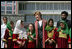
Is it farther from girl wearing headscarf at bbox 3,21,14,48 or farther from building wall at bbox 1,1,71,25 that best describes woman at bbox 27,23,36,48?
building wall at bbox 1,1,71,25

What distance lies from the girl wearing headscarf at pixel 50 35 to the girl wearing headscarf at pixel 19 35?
61 centimetres

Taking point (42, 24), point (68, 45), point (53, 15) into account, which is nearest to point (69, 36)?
point (68, 45)

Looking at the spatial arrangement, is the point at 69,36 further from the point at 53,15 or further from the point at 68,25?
the point at 53,15

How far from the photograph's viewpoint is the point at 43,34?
22.0 ft

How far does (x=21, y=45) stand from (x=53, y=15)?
685 inches

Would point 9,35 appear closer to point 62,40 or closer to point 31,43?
point 31,43

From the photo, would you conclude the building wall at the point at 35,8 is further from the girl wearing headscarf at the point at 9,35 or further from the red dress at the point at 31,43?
the red dress at the point at 31,43

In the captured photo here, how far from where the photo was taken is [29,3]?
2469 cm

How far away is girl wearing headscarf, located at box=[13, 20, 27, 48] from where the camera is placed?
6820mm

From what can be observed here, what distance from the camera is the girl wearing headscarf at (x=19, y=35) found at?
6820 millimetres

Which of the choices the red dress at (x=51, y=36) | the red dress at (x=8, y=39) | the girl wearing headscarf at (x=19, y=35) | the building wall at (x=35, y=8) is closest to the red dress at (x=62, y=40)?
the red dress at (x=51, y=36)

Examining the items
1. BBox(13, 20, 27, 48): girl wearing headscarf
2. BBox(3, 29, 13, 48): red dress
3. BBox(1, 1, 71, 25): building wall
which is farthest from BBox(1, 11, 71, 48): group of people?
BBox(1, 1, 71, 25): building wall

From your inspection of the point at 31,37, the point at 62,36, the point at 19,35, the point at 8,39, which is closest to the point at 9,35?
the point at 8,39

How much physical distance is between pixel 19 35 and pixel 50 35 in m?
0.87
